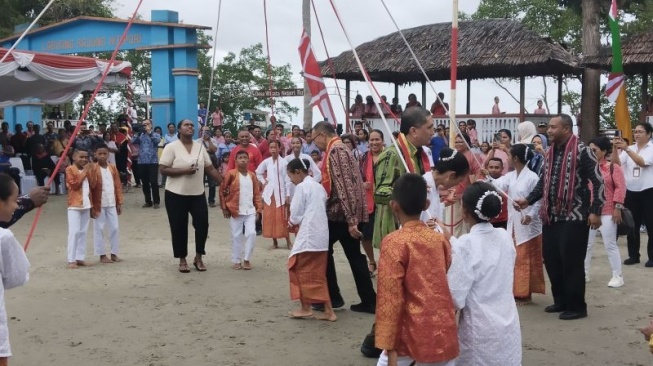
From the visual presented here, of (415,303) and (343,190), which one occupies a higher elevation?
(343,190)

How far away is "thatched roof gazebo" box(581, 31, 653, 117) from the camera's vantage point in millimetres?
16406

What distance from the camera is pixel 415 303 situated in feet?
12.0

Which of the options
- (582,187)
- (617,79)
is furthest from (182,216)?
(617,79)

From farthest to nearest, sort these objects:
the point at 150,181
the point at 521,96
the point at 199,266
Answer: the point at 521,96 < the point at 150,181 < the point at 199,266

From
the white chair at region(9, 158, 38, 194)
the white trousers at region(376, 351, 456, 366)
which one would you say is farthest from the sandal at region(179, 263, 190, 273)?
the white chair at region(9, 158, 38, 194)

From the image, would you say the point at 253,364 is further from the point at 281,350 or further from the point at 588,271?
the point at 588,271

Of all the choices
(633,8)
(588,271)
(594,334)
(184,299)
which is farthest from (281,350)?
(633,8)

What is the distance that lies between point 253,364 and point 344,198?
1.71 m

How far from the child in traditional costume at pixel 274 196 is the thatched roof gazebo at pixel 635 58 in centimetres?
997

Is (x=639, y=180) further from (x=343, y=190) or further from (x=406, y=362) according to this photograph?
(x=406, y=362)

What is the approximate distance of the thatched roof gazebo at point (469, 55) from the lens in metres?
18.3

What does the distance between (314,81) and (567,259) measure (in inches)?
134

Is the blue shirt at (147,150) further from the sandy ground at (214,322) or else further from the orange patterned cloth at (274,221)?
the sandy ground at (214,322)

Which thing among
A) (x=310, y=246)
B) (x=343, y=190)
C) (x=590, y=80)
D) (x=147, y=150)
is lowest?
(x=310, y=246)
